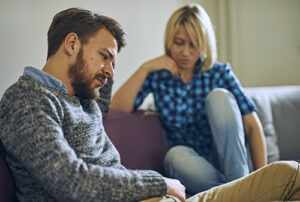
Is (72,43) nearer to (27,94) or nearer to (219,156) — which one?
(27,94)

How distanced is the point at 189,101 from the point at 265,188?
80 cm

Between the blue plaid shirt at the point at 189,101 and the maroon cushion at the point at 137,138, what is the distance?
2.6 inches

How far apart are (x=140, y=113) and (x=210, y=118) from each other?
0.32 meters

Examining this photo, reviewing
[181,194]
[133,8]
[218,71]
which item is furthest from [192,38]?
[181,194]

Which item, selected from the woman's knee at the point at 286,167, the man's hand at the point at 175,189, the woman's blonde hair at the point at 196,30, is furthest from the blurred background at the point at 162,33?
the woman's knee at the point at 286,167

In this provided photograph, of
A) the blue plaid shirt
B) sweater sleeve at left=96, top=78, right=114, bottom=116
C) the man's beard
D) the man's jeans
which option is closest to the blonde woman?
the blue plaid shirt

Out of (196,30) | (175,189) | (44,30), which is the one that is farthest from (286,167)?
(44,30)

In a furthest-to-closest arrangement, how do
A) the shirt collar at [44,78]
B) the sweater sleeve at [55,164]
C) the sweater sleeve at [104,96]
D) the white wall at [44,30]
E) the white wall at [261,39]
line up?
the white wall at [261,39], the sweater sleeve at [104,96], the white wall at [44,30], the shirt collar at [44,78], the sweater sleeve at [55,164]

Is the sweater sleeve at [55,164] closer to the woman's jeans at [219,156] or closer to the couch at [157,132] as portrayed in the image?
the couch at [157,132]

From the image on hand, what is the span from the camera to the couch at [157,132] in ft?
5.24

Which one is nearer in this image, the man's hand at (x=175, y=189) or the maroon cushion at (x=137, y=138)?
the man's hand at (x=175, y=189)

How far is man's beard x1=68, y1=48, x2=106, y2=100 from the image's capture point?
1.08 meters

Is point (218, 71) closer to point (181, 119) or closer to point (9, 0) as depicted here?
point (181, 119)

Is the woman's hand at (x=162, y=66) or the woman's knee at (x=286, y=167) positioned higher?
the woman's hand at (x=162, y=66)
